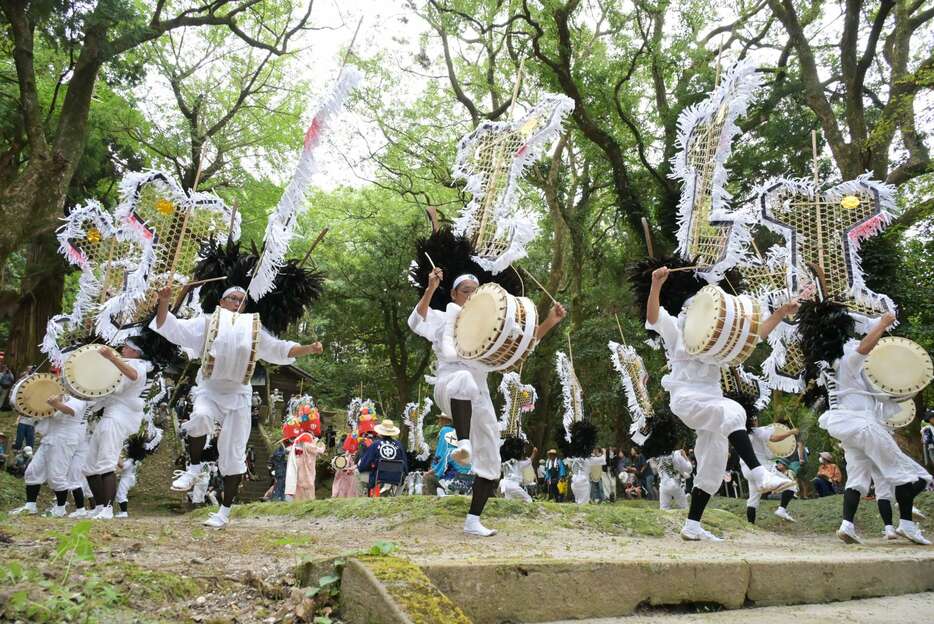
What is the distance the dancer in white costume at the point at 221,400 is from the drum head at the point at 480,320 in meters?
1.25

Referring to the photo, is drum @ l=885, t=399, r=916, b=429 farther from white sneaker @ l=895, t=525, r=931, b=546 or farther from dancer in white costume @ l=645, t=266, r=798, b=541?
dancer in white costume @ l=645, t=266, r=798, b=541

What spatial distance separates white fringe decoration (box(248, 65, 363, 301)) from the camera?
240 inches

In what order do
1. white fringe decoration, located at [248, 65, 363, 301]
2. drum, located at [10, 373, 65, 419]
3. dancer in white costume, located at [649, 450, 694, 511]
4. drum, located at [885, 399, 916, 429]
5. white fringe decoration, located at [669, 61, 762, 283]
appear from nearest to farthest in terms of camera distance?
1. white fringe decoration, located at [248, 65, 363, 301]
2. white fringe decoration, located at [669, 61, 762, 283]
3. drum, located at [885, 399, 916, 429]
4. drum, located at [10, 373, 65, 419]
5. dancer in white costume, located at [649, 450, 694, 511]

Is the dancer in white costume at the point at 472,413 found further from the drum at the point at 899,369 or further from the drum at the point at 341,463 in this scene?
the drum at the point at 341,463

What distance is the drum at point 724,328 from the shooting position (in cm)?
551

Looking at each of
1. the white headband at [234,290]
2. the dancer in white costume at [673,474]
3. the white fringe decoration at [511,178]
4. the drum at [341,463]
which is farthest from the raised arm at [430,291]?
the drum at [341,463]

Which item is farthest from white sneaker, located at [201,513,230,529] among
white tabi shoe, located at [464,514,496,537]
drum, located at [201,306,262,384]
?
white tabi shoe, located at [464,514,496,537]

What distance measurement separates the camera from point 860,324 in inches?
283

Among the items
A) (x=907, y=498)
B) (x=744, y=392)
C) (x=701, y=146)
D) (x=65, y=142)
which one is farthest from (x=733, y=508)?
(x=65, y=142)

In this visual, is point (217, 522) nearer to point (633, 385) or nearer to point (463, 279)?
point (463, 279)

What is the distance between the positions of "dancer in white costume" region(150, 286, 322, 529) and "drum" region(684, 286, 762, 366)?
3.13 metres

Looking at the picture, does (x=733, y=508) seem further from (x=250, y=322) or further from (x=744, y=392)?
(x=250, y=322)

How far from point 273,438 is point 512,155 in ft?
67.1

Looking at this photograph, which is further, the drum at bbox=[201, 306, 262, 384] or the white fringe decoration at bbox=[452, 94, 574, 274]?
the white fringe decoration at bbox=[452, 94, 574, 274]
